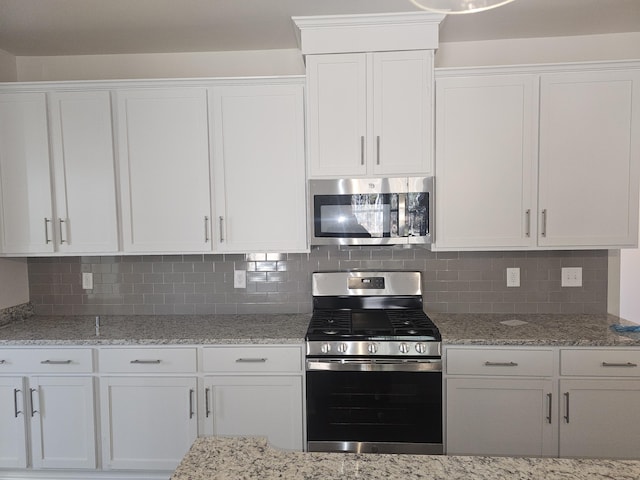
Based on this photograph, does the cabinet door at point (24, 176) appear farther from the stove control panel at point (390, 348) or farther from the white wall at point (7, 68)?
the stove control panel at point (390, 348)

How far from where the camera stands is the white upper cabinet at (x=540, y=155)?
7.36 feet

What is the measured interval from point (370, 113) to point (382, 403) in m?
1.56

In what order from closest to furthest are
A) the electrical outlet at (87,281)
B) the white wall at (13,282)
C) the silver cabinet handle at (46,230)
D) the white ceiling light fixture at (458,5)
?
the white ceiling light fixture at (458,5), the silver cabinet handle at (46,230), the white wall at (13,282), the electrical outlet at (87,281)

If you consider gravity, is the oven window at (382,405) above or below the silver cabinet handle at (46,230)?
below

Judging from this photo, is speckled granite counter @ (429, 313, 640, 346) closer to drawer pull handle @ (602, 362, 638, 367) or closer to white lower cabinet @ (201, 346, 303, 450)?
drawer pull handle @ (602, 362, 638, 367)

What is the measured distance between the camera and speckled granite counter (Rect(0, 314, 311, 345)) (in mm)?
2215

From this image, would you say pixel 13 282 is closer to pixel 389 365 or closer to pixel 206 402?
pixel 206 402

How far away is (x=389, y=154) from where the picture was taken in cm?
231

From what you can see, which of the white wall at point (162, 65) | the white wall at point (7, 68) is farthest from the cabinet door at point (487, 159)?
the white wall at point (7, 68)

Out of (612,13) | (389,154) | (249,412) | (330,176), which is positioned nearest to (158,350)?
(249,412)

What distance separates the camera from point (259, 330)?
2.34 metres

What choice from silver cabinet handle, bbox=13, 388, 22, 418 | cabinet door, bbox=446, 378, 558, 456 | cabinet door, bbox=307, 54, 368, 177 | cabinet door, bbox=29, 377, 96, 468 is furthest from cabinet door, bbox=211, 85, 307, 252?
silver cabinet handle, bbox=13, 388, 22, 418

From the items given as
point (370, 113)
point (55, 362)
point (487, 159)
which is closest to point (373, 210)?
point (370, 113)

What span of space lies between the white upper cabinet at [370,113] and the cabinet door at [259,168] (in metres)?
0.13
